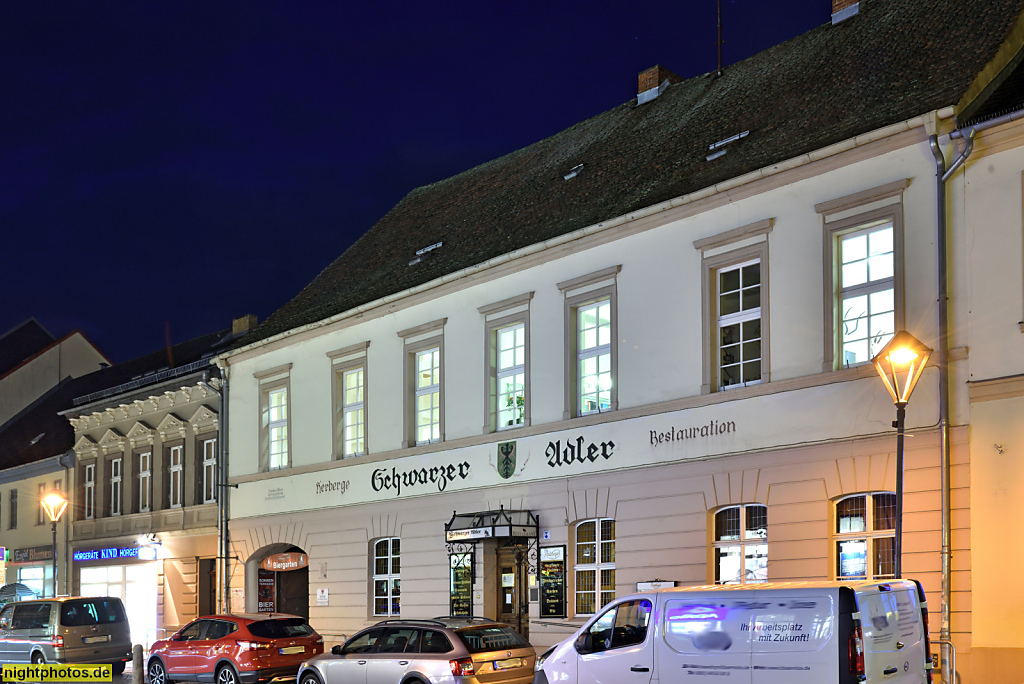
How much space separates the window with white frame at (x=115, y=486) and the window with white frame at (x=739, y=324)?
25.1 metres

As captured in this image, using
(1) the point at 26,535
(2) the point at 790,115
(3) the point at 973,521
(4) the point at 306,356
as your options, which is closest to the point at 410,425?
(4) the point at 306,356

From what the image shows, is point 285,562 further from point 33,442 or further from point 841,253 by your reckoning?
point 33,442

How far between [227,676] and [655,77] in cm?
1662

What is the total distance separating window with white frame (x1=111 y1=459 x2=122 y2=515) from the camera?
3875 cm

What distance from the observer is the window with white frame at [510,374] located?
80.1ft

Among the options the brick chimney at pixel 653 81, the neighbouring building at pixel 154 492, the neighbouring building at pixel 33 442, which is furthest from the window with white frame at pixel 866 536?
the neighbouring building at pixel 33 442

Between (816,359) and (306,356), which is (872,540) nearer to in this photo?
(816,359)

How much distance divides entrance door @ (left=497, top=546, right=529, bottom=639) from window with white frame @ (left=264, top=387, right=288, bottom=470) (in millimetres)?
8443

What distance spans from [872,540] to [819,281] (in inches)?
159

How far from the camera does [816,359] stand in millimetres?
18391

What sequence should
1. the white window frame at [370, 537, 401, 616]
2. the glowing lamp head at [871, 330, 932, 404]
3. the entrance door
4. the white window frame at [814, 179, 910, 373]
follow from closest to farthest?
the glowing lamp head at [871, 330, 932, 404]
the white window frame at [814, 179, 910, 373]
the entrance door
the white window frame at [370, 537, 401, 616]

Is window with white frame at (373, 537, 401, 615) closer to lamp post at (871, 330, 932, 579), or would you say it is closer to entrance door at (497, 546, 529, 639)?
entrance door at (497, 546, 529, 639)

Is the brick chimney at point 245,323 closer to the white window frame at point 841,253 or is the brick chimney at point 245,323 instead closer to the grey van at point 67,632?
the grey van at point 67,632

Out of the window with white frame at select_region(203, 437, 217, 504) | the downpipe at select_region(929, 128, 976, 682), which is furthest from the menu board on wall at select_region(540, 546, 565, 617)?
the window with white frame at select_region(203, 437, 217, 504)
